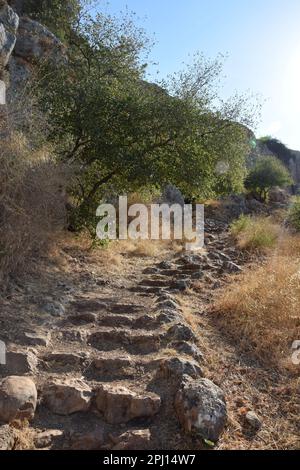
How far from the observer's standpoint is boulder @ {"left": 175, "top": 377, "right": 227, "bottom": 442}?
3.02m

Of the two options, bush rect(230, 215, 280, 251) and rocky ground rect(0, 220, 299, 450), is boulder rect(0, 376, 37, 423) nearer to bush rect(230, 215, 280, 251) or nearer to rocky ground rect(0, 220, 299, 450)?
rocky ground rect(0, 220, 299, 450)

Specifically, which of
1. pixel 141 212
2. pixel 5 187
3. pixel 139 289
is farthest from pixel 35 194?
pixel 141 212

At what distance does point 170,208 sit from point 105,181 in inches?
264

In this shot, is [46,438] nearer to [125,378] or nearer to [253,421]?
[125,378]

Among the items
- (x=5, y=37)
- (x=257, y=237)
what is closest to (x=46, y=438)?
(x=5, y=37)

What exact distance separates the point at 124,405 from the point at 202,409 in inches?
23.0

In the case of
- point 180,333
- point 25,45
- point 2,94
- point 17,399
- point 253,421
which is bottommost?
point 253,421

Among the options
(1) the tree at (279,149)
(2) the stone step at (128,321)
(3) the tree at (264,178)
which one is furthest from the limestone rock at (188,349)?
(1) the tree at (279,149)

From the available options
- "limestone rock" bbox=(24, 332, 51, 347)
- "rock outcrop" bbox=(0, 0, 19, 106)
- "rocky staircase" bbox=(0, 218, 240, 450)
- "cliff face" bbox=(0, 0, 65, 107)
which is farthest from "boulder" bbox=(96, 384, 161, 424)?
"cliff face" bbox=(0, 0, 65, 107)

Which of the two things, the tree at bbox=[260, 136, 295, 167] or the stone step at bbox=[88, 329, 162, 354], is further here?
the tree at bbox=[260, 136, 295, 167]

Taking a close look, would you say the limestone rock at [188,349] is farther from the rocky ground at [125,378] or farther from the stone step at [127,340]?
the stone step at [127,340]

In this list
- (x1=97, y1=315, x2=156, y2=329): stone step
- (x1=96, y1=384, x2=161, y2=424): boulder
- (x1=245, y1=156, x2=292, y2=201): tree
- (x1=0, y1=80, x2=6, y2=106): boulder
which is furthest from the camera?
(x1=245, y1=156, x2=292, y2=201): tree

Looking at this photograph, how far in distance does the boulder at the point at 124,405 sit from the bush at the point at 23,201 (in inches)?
89.3

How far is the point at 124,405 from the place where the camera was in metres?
3.22
